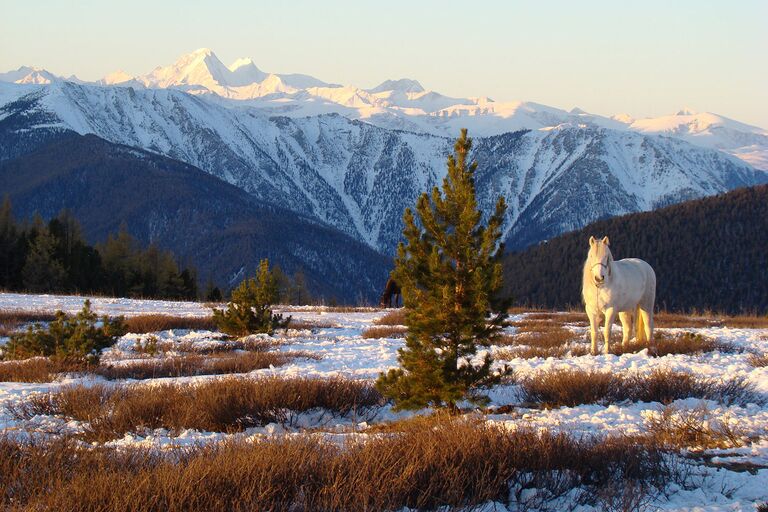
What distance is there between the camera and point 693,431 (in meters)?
7.16

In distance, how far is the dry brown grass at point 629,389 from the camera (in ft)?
30.2

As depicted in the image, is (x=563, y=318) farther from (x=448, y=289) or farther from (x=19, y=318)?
(x=448, y=289)

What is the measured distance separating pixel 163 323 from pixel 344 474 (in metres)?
16.9

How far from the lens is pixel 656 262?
385ft

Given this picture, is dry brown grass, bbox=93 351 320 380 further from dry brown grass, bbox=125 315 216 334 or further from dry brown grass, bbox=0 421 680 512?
dry brown grass, bbox=125 315 216 334

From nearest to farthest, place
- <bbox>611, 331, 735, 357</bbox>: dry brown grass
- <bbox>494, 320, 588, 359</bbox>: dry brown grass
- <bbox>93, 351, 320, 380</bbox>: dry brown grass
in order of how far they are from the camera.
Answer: <bbox>93, 351, 320, 380</bbox>: dry brown grass, <bbox>611, 331, 735, 357</bbox>: dry brown grass, <bbox>494, 320, 588, 359</bbox>: dry brown grass

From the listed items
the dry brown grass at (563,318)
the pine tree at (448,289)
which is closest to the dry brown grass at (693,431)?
the pine tree at (448,289)

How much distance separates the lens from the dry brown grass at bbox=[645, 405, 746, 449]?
6.81m

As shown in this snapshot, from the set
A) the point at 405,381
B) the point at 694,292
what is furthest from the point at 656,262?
the point at 405,381

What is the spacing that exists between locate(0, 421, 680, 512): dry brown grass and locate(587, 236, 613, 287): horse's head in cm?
735

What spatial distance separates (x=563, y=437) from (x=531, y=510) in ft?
3.35

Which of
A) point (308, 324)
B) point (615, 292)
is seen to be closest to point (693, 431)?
point (615, 292)

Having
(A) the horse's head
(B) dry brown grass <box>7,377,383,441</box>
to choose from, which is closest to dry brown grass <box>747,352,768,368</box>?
(A) the horse's head

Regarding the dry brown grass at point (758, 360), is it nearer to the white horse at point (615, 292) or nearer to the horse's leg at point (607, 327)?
the white horse at point (615, 292)
